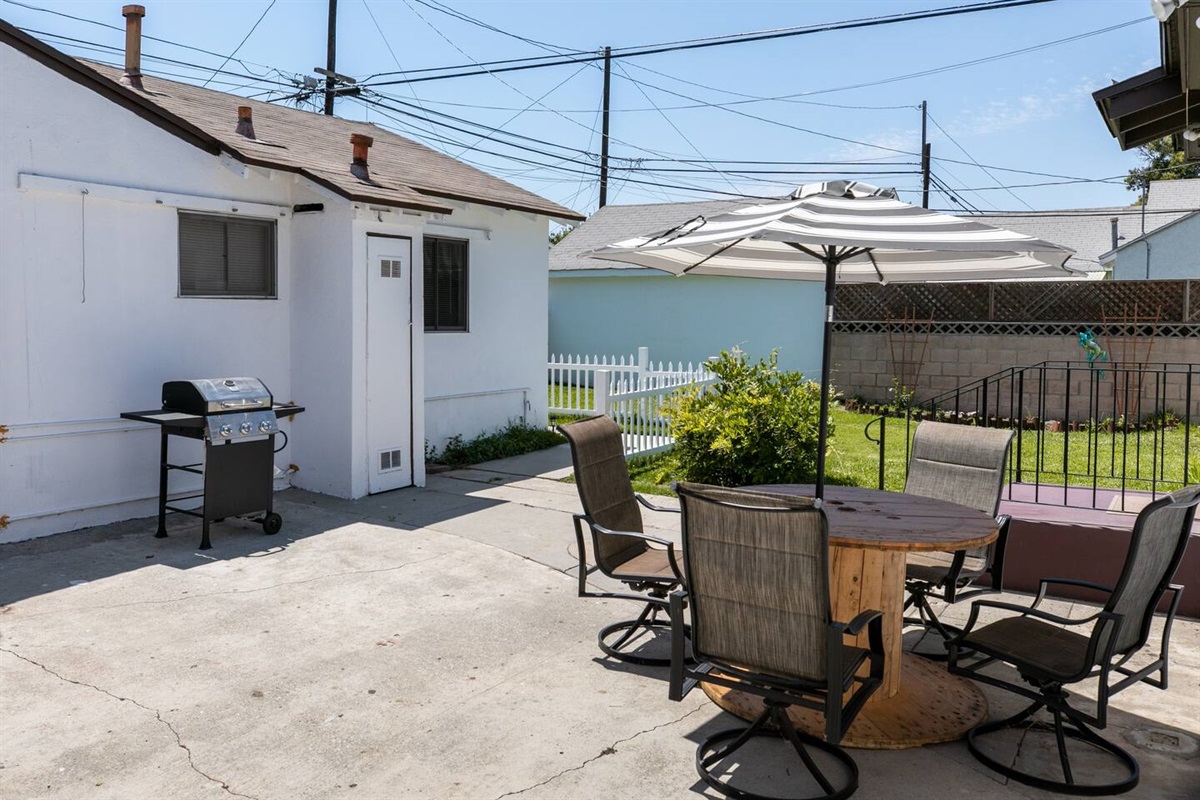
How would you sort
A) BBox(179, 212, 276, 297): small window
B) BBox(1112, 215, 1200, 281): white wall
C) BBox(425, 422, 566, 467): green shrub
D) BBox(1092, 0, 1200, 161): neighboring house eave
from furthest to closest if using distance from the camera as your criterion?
BBox(1112, 215, 1200, 281): white wall
BBox(425, 422, 566, 467): green shrub
BBox(179, 212, 276, 297): small window
BBox(1092, 0, 1200, 161): neighboring house eave

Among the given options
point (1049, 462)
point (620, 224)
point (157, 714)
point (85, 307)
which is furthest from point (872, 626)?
point (620, 224)

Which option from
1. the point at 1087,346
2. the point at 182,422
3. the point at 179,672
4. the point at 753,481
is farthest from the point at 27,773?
the point at 1087,346

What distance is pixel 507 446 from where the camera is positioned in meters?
11.9

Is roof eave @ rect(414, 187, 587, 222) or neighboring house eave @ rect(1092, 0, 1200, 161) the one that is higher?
neighboring house eave @ rect(1092, 0, 1200, 161)

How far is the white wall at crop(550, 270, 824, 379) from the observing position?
59.5ft

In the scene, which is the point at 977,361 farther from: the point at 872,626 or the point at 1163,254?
the point at 872,626

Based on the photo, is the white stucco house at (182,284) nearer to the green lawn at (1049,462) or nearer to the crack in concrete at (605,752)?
the green lawn at (1049,462)

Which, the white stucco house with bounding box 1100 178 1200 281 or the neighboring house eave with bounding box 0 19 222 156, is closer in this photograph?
the neighboring house eave with bounding box 0 19 222 156

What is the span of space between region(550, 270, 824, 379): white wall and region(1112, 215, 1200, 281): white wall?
8.14 m

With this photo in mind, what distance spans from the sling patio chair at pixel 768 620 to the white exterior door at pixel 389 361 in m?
5.73

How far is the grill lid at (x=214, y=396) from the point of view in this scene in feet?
23.8

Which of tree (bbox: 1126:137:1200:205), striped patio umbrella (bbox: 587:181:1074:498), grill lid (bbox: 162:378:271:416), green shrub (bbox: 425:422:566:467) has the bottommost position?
green shrub (bbox: 425:422:566:467)

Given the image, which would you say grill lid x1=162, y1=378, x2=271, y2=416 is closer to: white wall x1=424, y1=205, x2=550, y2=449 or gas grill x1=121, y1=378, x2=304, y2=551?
gas grill x1=121, y1=378, x2=304, y2=551

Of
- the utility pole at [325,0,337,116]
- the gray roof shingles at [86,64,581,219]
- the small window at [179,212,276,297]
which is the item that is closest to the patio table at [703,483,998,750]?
the gray roof shingles at [86,64,581,219]
